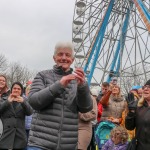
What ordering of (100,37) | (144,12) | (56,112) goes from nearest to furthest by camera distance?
(56,112) < (144,12) < (100,37)

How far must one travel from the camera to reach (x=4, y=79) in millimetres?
4992

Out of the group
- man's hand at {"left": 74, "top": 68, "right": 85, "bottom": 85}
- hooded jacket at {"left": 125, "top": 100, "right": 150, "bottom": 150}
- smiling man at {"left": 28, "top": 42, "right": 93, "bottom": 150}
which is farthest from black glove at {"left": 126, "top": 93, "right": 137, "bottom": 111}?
man's hand at {"left": 74, "top": 68, "right": 85, "bottom": 85}

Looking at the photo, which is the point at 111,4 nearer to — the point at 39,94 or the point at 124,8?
the point at 124,8

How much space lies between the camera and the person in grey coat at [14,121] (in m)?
4.47

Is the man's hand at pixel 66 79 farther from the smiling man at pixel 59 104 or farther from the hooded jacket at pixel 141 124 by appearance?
the hooded jacket at pixel 141 124

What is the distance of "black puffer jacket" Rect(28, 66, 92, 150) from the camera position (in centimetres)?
222

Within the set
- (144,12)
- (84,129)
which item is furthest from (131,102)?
(144,12)

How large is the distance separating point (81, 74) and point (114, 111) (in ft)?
11.1

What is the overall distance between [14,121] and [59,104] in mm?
2437

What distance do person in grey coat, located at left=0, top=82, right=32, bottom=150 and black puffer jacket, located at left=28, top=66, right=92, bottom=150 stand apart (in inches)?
85.2

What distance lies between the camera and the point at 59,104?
229 cm

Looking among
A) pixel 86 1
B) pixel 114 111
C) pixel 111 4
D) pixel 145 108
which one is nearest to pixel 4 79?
pixel 114 111

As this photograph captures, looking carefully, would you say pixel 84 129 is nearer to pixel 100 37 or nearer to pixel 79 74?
pixel 79 74

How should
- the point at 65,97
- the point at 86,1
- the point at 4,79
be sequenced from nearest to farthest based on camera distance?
the point at 65,97 < the point at 4,79 < the point at 86,1
